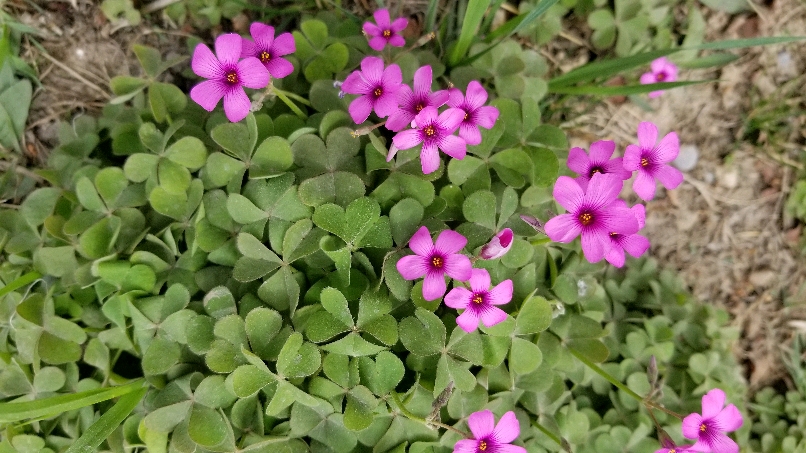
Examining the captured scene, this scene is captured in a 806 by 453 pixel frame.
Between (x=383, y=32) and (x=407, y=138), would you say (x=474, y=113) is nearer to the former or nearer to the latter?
(x=407, y=138)

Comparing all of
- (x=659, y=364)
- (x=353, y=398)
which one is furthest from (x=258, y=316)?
(x=659, y=364)

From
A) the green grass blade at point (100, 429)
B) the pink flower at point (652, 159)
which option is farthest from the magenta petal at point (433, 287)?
the green grass blade at point (100, 429)

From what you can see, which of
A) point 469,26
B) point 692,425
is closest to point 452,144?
point 469,26

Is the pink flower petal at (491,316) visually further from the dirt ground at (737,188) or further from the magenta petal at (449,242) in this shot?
the dirt ground at (737,188)

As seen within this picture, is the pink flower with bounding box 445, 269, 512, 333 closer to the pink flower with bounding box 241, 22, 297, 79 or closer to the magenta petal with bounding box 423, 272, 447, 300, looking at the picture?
the magenta petal with bounding box 423, 272, 447, 300

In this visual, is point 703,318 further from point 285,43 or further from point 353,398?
point 285,43

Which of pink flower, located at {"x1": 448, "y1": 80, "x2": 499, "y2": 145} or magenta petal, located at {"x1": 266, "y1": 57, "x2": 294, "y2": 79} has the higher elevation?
magenta petal, located at {"x1": 266, "y1": 57, "x2": 294, "y2": 79}

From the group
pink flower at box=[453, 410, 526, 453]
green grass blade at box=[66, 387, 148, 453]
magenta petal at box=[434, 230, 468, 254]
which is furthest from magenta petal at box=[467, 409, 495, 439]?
green grass blade at box=[66, 387, 148, 453]
